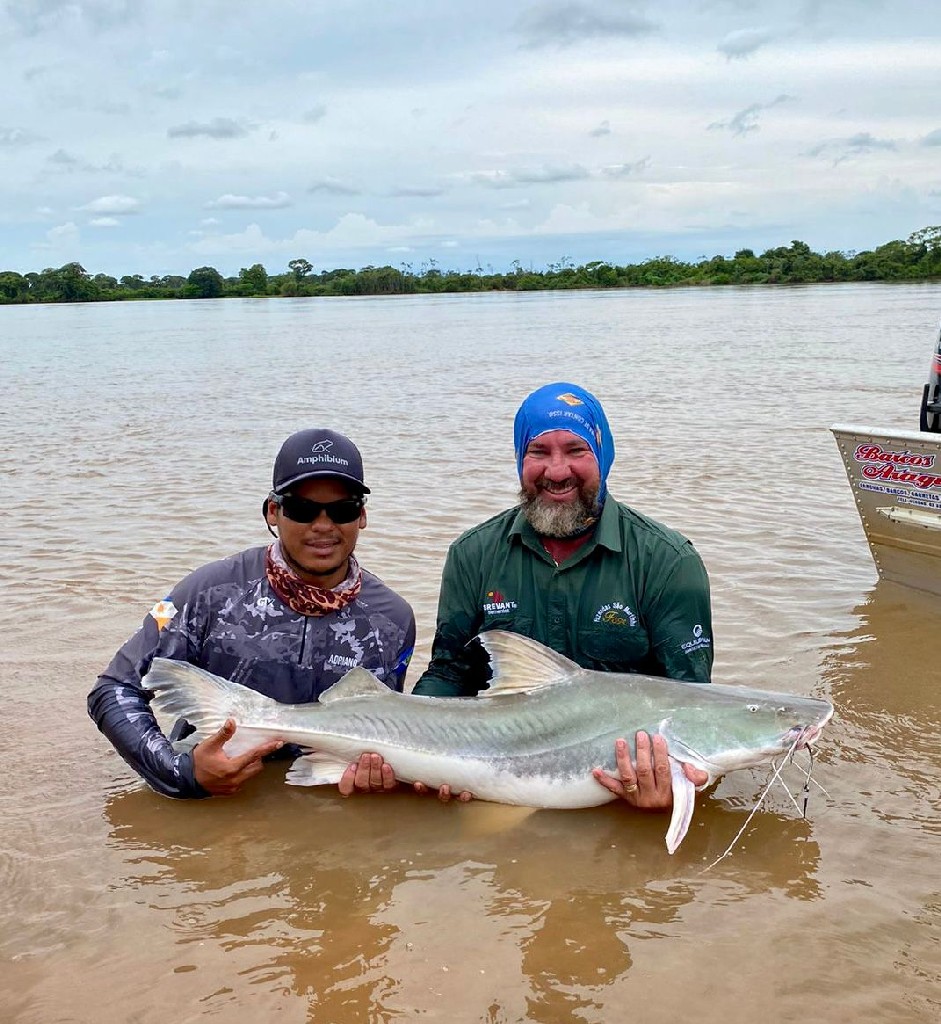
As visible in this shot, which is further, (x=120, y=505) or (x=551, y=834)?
(x=120, y=505)

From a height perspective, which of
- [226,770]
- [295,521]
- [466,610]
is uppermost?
[295,521]

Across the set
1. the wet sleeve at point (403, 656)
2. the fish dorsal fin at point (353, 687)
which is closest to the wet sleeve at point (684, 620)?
the wet sleeve at point (403, 656)

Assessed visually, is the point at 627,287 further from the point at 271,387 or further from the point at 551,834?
the point at 551,834

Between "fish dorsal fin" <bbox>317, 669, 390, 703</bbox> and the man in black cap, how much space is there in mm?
243

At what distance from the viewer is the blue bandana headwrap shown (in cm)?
434

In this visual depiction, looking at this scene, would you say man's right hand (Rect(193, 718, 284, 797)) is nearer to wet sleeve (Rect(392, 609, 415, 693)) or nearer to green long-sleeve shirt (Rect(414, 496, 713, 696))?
wet sleeve (Rect(392, 609, 415, 693))

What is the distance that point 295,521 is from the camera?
4035 mm

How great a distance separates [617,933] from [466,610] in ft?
5.11

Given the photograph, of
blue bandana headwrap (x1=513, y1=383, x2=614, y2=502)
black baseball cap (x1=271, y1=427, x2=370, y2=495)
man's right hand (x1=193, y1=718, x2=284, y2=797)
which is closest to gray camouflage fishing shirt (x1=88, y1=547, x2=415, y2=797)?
man's right hand (x1=193, y1=718, x2=284, y2=797)

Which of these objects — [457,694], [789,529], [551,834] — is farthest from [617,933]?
[789,529]

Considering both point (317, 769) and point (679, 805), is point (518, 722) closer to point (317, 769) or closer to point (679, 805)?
point (679, 805)

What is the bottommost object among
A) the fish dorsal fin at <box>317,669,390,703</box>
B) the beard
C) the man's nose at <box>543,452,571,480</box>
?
the fish dorsal fin at <box>317,669,390,703</box>

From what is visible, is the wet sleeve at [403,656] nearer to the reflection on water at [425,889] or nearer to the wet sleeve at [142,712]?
the reflection on water at [425,889]

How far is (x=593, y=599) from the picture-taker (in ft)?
14.1
